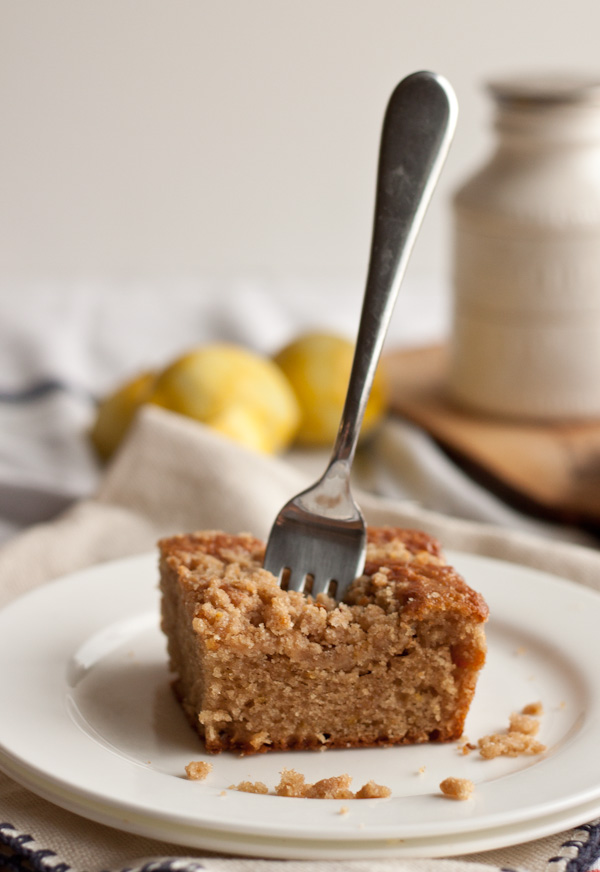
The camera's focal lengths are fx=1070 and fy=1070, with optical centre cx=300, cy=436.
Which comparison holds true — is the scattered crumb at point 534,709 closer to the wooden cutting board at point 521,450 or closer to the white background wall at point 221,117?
the wooden cutting board at point 521,450

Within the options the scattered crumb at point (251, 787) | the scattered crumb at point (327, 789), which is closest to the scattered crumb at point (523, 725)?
the scattered crumb at point (327, 789)

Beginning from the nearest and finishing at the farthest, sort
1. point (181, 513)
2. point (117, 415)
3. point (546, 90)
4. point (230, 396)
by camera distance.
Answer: point (181, 513) < point (546, 90) < point (230, 396) < point (117, 415)

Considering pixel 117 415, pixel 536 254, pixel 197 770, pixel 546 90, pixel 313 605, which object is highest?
pixel 546 90

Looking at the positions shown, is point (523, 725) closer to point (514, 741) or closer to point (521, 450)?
point (514, 741)

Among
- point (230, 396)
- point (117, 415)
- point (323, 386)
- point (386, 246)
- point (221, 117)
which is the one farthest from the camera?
point (221, 117)

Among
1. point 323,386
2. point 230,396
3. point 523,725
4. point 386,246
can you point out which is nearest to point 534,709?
point 523,725

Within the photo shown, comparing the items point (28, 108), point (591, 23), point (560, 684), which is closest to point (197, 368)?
point (560, 684)

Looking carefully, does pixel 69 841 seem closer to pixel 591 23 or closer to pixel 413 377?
pixel 413 377
